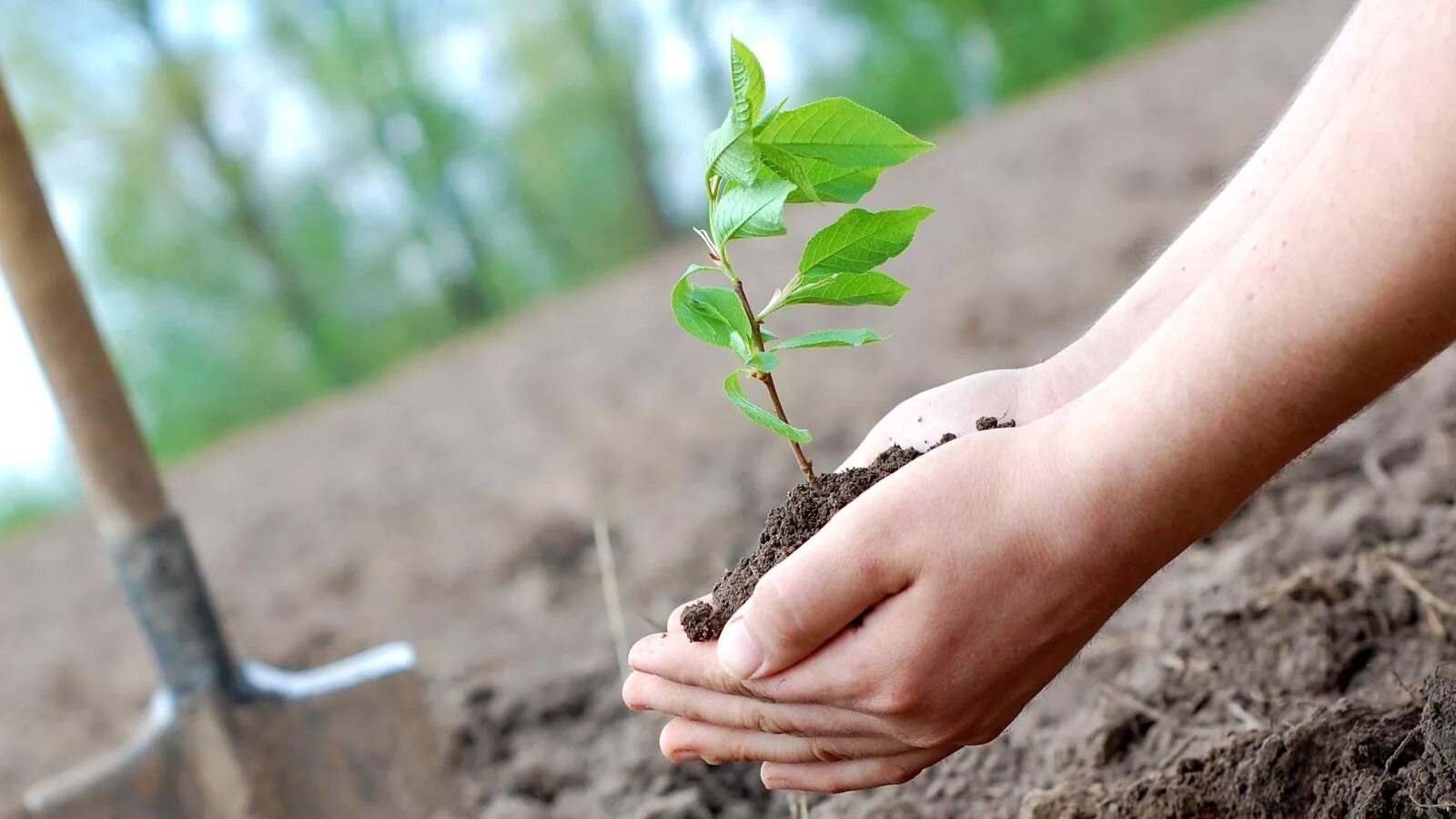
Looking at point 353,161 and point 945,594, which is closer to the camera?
point 945,594

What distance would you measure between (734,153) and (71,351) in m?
1.26

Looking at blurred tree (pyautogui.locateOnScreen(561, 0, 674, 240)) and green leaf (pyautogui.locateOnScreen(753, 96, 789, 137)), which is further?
blurred tree (pyautogui.locateOnScreen(561, 0, 674, 240))

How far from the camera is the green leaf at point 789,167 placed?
2.58ft

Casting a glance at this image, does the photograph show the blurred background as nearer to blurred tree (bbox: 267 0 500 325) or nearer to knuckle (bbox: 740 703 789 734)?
blurred tree (bbox: 267 0 500 325)

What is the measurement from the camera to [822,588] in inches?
28.0

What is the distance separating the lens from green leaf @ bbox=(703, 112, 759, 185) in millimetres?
778

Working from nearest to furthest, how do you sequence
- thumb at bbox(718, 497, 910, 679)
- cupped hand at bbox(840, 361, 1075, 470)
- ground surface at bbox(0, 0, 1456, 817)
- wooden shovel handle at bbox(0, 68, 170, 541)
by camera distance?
thumb at bbox(718, 497, 910, 679)
cupped hand at bbox(840, 361, 1075, 470)
ground surface at bbox(0, 0, 1456, 817)
wooden shovel handle at bbox(0, 68, 170, 541)

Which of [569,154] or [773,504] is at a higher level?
[569,154]

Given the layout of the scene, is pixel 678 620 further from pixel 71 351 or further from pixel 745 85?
pixel 71 351

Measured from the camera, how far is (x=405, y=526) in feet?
10.0

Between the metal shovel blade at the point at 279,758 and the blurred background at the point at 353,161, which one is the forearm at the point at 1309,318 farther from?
the blurred background at the point at 353,161

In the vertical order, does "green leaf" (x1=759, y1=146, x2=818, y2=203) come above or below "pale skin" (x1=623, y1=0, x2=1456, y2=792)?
above

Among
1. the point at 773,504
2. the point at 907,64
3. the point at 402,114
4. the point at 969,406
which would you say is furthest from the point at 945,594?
the point at 907,64

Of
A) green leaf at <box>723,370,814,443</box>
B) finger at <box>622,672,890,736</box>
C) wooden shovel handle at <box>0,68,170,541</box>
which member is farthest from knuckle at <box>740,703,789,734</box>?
wooden shovel handle at <box>0,68,170,541</box>
